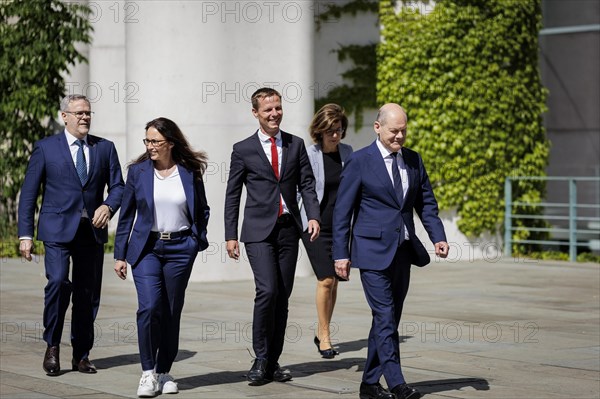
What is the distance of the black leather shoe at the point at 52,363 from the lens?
8.62 meters

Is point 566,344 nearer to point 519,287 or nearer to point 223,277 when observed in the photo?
point 519,287

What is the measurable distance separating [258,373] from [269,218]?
1.02 m

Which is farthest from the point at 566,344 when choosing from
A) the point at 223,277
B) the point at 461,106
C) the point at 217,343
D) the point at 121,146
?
the point at 121,146

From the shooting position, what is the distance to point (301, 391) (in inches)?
314

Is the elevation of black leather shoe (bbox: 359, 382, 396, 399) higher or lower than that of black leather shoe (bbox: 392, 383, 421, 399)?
lower

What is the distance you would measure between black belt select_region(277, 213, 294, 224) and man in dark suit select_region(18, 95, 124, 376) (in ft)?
3.76

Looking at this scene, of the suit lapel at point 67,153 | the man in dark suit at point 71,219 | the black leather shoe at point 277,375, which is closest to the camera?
the black leather shoe at point 277,375

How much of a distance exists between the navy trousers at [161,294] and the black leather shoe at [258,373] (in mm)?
586

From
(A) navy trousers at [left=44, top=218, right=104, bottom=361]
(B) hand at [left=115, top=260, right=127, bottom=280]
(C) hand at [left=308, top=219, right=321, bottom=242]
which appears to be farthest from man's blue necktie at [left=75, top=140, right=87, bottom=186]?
(C) hand at [left=308, top=219, right=321, bottom=242]

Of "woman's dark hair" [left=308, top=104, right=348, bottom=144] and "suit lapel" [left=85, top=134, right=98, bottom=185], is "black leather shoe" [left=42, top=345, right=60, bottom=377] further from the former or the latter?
"woman's dark hair" [left=308, top=104, right=348, bottom=144]

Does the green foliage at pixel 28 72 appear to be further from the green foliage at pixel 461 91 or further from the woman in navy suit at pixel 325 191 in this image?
the woman in navy suit at pixel 325 191

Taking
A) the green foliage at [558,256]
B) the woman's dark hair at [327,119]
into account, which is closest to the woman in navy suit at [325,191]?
the woman's dark hair at [327,119]

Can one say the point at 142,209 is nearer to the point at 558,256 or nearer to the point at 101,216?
the point at 101,216

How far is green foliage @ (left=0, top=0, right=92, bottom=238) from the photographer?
1947 centimetres
